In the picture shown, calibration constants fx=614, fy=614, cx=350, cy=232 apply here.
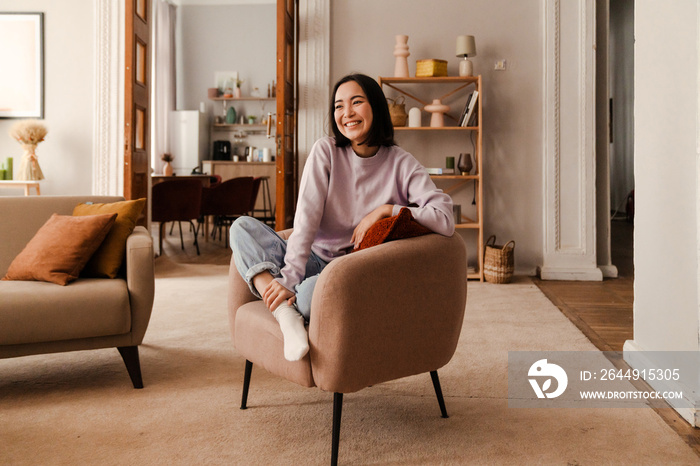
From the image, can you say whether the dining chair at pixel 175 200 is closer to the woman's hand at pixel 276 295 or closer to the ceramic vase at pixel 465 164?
the ceramic vase at pixel 465 164

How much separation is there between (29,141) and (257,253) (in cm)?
397

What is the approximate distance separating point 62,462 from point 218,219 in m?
5.93

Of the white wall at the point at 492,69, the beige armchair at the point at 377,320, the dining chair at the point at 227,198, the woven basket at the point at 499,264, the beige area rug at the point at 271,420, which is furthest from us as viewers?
the dining chair at the point at 227,198

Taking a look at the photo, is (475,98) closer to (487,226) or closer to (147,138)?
(487,226)

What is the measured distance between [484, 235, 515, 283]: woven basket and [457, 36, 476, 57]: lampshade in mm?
1491

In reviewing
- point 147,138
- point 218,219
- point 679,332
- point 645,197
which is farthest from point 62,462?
point 218,219

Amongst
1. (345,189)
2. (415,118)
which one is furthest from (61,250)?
(415,118)

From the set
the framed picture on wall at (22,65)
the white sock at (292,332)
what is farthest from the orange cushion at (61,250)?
the framed picture on wall at (22,65)

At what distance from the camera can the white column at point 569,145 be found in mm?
4801

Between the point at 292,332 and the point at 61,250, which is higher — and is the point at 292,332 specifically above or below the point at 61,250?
below

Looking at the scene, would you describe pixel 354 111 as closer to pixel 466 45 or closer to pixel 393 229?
pixel 393 229

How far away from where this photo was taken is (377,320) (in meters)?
1.65

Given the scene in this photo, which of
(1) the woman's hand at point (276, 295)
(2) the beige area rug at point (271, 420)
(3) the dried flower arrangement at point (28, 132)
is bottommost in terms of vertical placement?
(2) the beige area rug at point (271, 420)

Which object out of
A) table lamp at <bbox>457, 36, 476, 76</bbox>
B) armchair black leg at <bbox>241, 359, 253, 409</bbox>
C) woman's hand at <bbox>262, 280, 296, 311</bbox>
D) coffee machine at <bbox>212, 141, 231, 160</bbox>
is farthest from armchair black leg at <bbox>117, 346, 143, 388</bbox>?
coffee machine at <bbox>212, 141, 231, 160</bbox>
